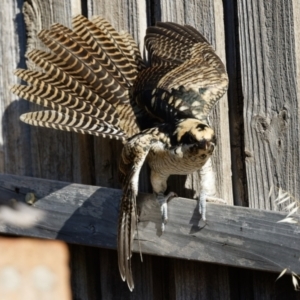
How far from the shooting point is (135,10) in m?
3.11

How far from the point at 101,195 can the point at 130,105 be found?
40 centimetres

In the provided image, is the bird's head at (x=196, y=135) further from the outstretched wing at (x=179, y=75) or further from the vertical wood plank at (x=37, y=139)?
the vertical wood plank at (x=37, y=139)

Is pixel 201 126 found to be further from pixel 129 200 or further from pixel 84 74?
pixel 84 74

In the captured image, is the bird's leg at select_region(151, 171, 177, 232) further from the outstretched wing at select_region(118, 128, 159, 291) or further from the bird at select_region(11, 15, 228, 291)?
the outstretched wing at select_region(118, 128, 159, 291)

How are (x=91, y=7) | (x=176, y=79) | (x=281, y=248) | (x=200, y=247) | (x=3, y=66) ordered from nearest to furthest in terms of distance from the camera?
(x=281, y=248) < (x=200, y=247) < (x=176, y=79) < (x=91, y=7) < (x=3, y=66)

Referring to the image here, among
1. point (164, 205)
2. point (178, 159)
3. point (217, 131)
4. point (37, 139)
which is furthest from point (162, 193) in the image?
point (37, 139)

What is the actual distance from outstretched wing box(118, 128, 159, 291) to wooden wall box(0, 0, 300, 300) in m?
0.33

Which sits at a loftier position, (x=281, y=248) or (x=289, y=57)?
(x=289, y=57)

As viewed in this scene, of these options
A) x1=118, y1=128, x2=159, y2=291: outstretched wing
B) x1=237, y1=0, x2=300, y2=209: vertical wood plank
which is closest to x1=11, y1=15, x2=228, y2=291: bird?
x1=118, y1=128, x2=159, y2=291: outstretched wing

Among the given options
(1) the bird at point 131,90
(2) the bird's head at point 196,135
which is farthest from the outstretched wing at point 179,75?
(2) the bird's head at point 196,135

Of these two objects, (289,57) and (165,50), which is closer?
(289,57)

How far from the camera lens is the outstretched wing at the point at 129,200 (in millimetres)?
2670

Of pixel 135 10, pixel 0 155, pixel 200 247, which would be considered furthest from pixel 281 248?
pixel 0 155

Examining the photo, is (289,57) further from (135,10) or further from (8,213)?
(8,213)
